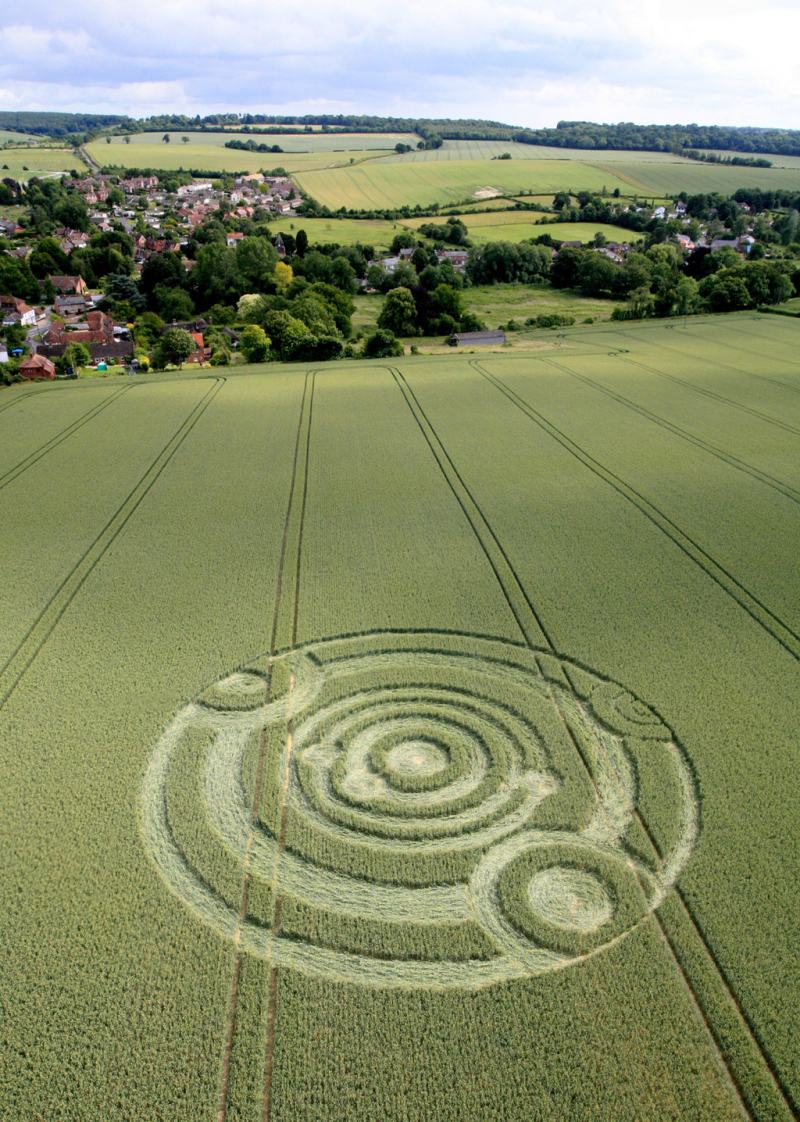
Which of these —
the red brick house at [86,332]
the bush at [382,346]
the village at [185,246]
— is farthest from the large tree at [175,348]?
the bush at [382,346]

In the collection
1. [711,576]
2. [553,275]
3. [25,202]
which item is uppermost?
[25,202]

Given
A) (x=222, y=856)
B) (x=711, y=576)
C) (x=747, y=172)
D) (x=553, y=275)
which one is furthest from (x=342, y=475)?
(x=747, y=172)

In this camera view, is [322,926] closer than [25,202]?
Yes

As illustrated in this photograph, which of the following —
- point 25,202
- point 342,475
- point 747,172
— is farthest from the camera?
point 747,172

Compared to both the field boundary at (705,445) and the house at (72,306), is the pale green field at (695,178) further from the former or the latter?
the field boundary at (705,445)

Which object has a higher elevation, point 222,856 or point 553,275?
point 553,275

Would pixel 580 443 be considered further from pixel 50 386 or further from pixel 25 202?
pixel 25 202

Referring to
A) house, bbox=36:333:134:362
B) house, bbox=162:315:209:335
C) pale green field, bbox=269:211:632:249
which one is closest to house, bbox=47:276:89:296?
house, bbox=162:315:209:335
